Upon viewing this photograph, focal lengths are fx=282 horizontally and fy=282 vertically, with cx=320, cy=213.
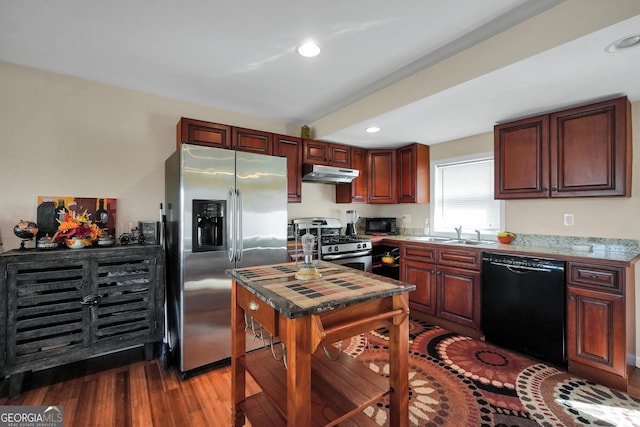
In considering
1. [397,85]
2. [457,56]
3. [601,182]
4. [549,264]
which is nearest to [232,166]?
[397,85]

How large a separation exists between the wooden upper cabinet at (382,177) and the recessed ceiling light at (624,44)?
2606 mm

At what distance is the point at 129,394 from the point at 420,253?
3.02 meters

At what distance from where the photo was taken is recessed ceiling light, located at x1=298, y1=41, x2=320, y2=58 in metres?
2.11

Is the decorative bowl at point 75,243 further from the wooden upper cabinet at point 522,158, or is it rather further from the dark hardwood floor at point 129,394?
the wooden upper cabinet at point 522,158

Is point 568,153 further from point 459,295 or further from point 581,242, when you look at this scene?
point 459,295

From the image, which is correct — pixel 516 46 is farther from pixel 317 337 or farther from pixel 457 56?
pixel 317 337

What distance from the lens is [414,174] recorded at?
12.9 feet

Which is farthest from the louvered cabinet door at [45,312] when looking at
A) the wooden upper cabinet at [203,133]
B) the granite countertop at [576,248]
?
the granite countertop at [576,248]

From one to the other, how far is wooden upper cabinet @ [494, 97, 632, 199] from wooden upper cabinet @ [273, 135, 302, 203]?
225cm

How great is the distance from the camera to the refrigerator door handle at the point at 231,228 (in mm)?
2443

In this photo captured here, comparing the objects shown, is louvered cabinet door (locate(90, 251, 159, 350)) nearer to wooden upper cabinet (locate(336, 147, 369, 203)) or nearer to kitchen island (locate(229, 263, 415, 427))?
kitchen island (locate(229, 263, 415, 427))

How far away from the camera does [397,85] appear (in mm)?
2605

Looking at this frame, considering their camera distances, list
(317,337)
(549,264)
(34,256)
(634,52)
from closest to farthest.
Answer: (317,337) → (634,52) → (34,256) → (549,264)

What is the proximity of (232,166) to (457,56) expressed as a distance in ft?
6.52
